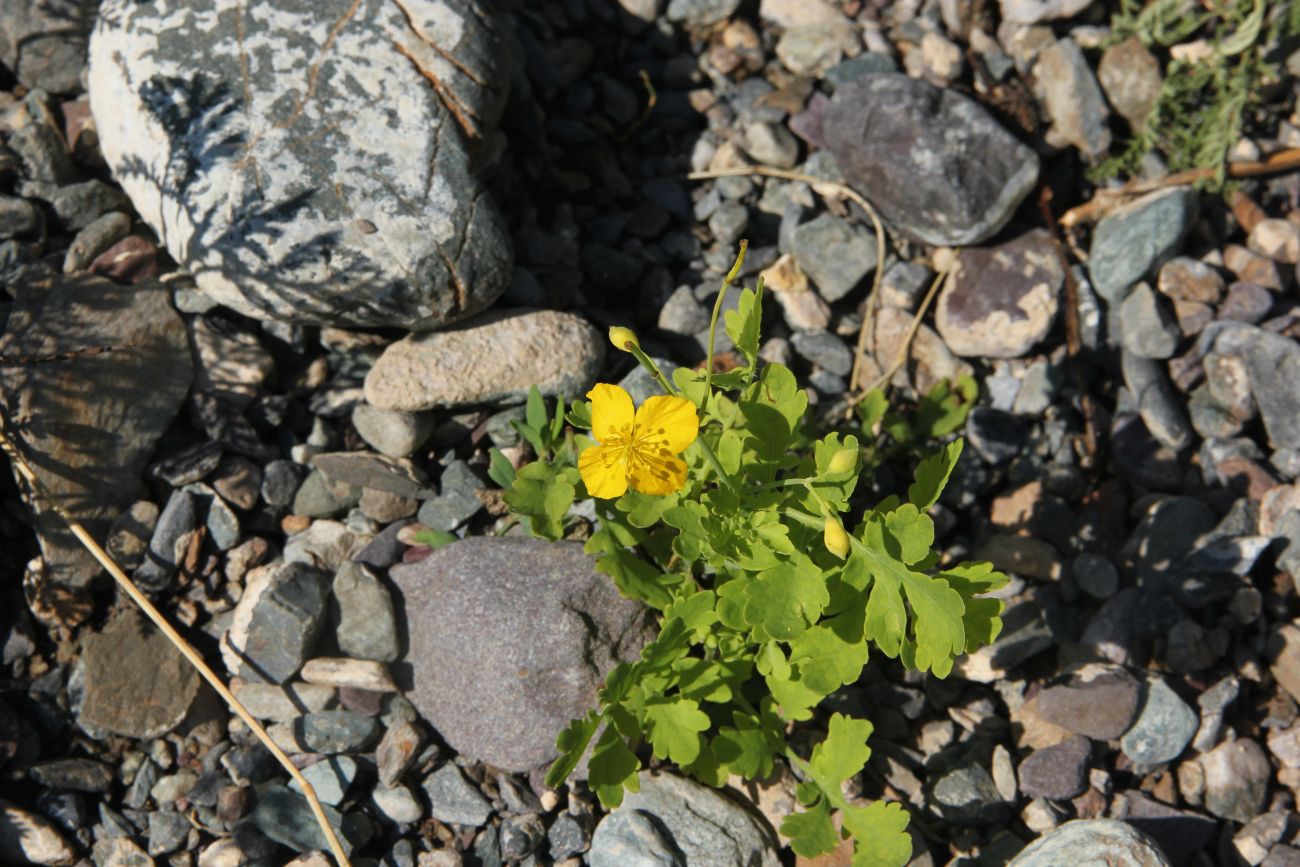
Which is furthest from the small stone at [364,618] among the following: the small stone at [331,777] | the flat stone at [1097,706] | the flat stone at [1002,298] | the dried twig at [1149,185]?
the dried twig at [1149,185]

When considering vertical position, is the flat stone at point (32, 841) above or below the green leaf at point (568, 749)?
below

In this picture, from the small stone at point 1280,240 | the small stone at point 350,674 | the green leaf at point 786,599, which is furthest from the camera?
the small stone at point 1280,240

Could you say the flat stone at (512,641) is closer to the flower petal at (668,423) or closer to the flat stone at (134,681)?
the flat stone at (134,681)

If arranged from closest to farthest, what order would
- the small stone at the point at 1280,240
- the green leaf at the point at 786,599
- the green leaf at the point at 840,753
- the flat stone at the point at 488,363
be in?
the green leaf at the point at 786,599
the green leaf at the point at 840,753
the flat stone at the point at 488,363
the small stone at the point at 1280,240

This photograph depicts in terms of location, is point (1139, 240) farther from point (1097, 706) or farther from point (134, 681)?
point (134, 681)

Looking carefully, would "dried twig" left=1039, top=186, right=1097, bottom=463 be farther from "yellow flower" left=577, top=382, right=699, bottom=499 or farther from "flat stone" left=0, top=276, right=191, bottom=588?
"flat stone" left=0, top=276, right=191, bottom=588

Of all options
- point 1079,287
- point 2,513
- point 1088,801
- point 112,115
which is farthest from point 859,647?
point 112,115

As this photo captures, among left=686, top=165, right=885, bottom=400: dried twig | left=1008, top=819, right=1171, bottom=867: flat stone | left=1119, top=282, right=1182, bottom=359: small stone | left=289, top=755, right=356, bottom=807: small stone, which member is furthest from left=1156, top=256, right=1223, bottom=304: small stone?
left=289, top=755, right=356, bottom=807: small stone
